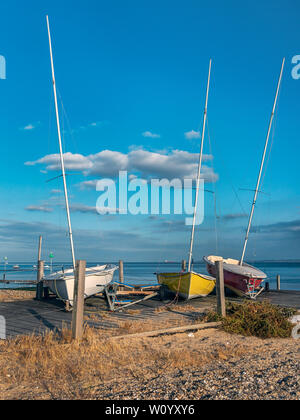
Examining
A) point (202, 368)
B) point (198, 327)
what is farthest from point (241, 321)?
point (202, 368)

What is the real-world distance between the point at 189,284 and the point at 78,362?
427 inches

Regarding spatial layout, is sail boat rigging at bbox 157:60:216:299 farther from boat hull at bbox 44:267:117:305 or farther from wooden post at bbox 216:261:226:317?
wooden post at bbox 216:261:226:317

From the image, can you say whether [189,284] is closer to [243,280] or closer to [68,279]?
[243,280]

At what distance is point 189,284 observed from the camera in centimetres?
1738

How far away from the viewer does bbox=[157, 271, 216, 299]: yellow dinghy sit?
1748 cm

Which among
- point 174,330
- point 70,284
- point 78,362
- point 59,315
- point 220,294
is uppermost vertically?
point 220,294

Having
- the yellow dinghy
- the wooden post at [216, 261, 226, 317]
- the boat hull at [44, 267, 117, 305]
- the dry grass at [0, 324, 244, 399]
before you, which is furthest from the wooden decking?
the dry grass at [0, 324, 244, 399]

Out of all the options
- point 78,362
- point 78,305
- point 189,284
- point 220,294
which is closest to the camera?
point 78,362

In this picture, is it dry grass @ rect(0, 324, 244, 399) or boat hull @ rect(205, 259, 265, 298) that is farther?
boat hull @ rect(205, 259, 265, 298)

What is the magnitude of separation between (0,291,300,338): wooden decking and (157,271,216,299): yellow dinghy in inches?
27.4

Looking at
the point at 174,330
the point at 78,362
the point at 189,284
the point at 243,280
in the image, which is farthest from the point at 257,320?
the point at 243,280

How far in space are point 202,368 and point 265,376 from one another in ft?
3.83
